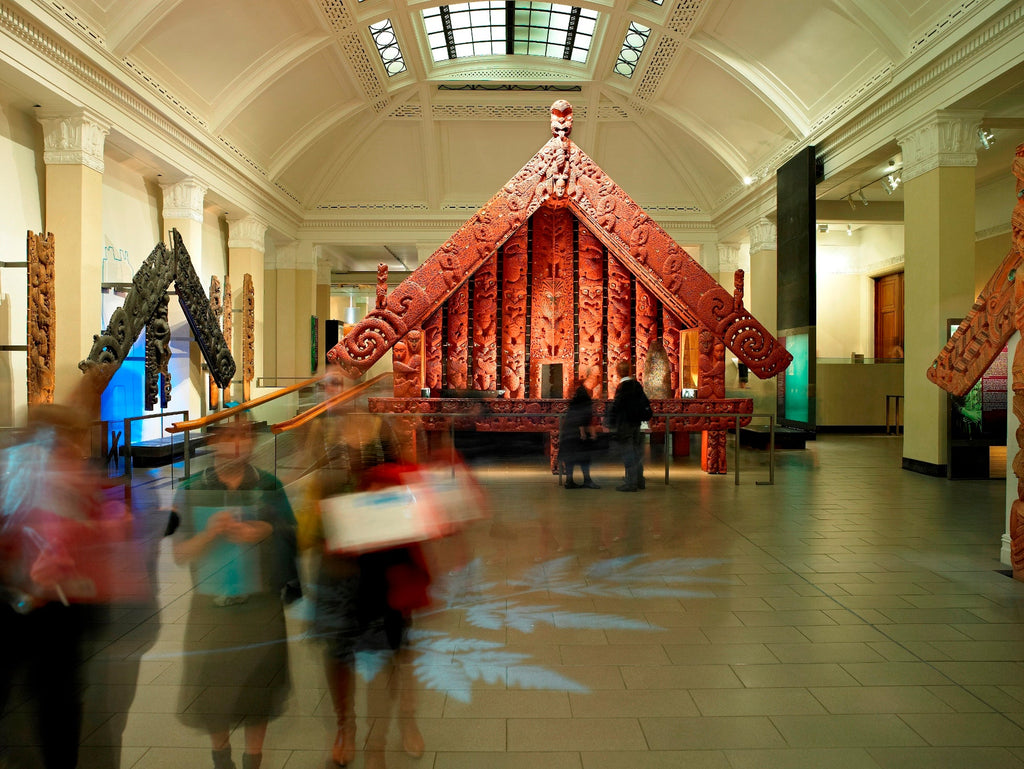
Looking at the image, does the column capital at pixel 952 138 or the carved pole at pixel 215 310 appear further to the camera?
the carved pole at pixel 215 310

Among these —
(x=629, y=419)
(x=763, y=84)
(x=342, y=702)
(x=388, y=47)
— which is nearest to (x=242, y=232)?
(x=388, y=47)

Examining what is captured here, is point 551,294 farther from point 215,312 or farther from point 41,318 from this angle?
point 215,312

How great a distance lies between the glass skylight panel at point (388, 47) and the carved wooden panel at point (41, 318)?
900 centimetres

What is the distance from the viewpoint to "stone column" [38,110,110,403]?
9.38 meters

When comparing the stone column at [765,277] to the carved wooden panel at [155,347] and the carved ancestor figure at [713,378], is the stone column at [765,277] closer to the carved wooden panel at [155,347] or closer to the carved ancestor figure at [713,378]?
the carved ancestor figure at [713,378]

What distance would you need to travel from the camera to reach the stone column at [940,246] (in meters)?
9.45

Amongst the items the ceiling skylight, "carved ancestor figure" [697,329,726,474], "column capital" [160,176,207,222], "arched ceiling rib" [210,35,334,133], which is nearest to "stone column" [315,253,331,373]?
the ceiling skylight

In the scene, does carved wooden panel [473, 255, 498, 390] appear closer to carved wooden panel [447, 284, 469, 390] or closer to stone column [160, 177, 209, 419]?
carved wooden panel [447, 284, 469, 390]

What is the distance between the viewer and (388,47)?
15.8 meters

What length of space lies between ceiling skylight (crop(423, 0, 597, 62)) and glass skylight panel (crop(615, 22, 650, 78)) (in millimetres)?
827

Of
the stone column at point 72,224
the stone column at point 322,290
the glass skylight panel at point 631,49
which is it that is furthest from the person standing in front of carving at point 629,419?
the stone column at point 322,290

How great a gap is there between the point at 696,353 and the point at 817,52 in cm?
595

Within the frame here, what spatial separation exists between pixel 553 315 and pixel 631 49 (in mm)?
8994

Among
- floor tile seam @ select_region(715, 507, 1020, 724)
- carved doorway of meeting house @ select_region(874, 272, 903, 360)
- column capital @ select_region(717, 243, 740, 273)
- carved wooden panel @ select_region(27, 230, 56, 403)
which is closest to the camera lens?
floor tile seam @ select_region(715, 507, 1020, 724)
